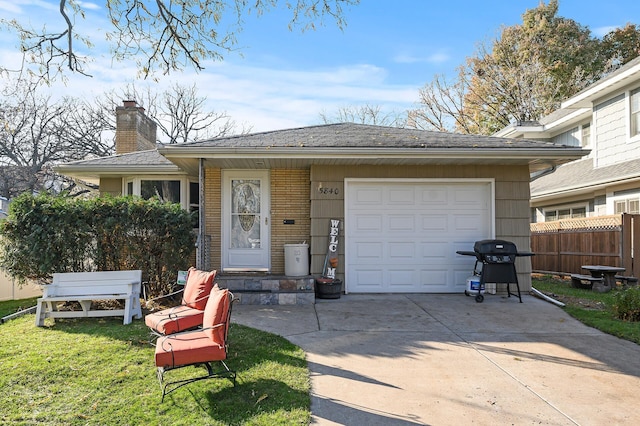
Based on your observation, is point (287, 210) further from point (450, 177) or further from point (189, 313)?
point (189, 313)

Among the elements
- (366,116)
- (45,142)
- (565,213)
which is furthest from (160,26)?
(366,116)

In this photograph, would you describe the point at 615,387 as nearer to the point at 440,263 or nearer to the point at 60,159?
the point at 440,263

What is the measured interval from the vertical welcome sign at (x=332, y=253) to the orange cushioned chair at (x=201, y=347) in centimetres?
455

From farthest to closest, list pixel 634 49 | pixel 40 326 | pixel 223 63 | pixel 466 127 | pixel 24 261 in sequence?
pixel 466 127 → pixel 634 49 → pixel 223 63 → pixel 24 261 → pixel 40 326

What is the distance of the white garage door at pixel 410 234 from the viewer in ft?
30.1

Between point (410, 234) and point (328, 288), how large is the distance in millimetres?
2128

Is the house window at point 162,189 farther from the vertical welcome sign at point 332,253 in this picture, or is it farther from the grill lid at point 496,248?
the grill lid at point 496,248

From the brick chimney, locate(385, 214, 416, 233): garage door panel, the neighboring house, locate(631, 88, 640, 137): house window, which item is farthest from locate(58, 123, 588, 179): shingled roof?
the brick chimney

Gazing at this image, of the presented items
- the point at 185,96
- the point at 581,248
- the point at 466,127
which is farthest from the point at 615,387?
the point at 185,96

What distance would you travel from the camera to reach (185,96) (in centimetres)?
3066

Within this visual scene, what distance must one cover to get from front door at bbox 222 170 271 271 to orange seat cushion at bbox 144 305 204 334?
4.03 meters

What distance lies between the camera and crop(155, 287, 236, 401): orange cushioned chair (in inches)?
151

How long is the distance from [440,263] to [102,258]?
649 cm

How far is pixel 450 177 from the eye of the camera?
9.19m
